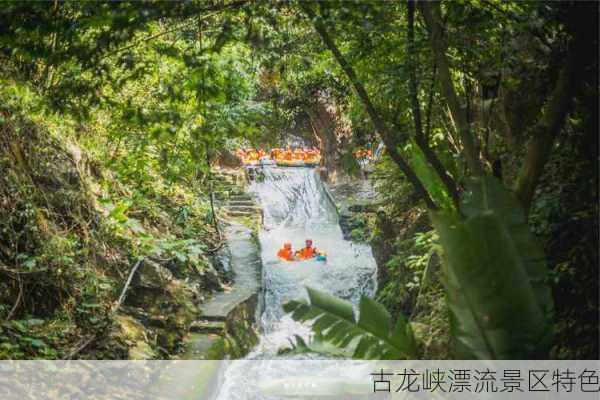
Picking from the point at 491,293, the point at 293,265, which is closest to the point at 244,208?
the point at 293,265

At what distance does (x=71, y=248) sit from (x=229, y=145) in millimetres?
3457

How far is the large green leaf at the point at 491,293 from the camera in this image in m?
1.73

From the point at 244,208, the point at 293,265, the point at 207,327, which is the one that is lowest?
the point at 207,327

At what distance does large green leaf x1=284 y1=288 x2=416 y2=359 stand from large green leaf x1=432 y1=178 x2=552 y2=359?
0.96 feet

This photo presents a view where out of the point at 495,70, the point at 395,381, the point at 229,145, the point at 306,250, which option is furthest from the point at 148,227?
the point at 495,70

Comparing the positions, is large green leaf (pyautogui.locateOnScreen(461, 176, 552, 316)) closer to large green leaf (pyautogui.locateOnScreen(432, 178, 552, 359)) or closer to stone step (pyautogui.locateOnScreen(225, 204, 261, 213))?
large green leaf (pyautogui.locateOnScreen(432, 178, 552, 359))

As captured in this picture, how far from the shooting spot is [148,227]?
23.7 feet

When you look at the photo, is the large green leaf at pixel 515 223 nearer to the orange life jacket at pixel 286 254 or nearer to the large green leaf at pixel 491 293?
the large green leaf at pixel 491 293

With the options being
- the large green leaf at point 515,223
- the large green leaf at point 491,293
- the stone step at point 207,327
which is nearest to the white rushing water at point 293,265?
the stone step at point 207,327

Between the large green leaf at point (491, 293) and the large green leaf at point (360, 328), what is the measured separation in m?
0.29

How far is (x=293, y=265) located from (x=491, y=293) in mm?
8222

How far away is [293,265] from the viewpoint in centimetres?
992

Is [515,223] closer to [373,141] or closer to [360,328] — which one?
[360,328]

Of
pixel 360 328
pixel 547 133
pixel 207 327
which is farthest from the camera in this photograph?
pixel 207 327
